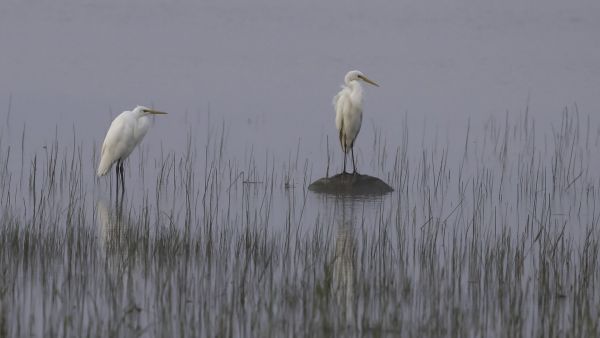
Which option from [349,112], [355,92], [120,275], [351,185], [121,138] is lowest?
[120,275]

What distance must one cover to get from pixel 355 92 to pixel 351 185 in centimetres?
168

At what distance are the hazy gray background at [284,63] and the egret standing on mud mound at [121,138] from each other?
1761 mm

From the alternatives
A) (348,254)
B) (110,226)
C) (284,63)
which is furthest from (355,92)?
(284,63)

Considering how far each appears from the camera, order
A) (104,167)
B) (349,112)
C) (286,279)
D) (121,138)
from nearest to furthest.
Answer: (286,279) < (104,167) < (121,138) < (349,112)

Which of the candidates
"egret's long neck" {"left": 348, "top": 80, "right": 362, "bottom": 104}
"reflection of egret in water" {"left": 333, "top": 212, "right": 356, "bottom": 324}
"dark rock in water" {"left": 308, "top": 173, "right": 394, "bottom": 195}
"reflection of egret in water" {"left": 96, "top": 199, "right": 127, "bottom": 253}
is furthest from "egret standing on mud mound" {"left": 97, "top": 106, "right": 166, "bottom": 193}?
"reflection of egret in water" {"left": 333, "top": 212, "right": 356, "bottom": 324}

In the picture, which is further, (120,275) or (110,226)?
(110,226)

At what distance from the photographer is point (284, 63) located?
885 inches

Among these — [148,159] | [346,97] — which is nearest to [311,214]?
[346,97]

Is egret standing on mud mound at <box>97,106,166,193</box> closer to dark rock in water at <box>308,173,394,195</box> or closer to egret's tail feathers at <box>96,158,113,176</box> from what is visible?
egret's tail feathers at <box>96,158,113,176</box>

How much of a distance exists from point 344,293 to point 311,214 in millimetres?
4087

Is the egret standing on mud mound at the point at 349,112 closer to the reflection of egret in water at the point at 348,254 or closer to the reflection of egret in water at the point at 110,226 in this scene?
the reflection of egret in water at the point at 348,254

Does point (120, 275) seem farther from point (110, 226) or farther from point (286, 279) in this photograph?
point (110, 226)

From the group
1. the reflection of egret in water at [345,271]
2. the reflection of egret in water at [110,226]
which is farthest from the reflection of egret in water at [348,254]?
the reflection of egret in water at [110,226]

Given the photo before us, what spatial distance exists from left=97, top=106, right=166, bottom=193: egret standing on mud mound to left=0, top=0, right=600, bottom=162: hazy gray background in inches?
69.3
